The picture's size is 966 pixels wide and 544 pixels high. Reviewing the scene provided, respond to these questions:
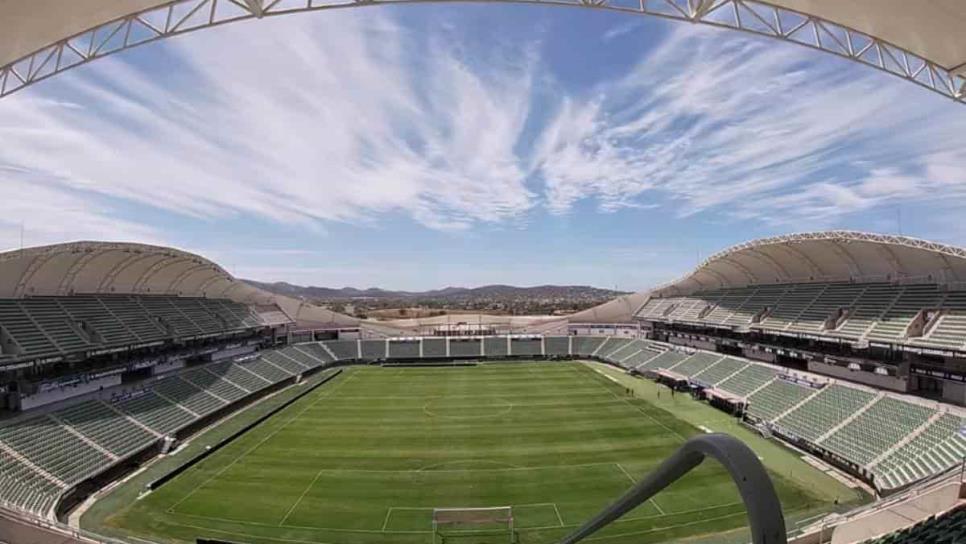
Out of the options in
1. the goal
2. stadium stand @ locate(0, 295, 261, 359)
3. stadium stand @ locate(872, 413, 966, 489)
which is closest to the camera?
the goal

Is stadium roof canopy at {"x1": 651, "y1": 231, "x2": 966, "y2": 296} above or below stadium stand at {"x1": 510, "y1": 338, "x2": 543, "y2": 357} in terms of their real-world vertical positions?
above

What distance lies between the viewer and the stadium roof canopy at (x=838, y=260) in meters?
26.1

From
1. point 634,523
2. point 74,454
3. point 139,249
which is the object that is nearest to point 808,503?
point 634,523

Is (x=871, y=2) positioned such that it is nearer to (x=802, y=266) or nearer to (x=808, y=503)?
(x=808, y=503)

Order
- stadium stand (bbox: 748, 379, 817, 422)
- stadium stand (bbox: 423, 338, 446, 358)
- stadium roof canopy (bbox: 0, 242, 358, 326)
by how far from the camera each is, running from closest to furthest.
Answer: stadium roof canopy (bbox: 0, 242, 358, 326) → stadium stand (bbox: 748, 379, 817, 422) → stadium stand (bbox: 423, 338, 446, 358)

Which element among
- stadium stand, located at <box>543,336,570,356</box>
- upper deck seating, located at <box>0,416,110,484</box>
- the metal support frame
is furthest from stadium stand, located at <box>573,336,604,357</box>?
the metal support frame

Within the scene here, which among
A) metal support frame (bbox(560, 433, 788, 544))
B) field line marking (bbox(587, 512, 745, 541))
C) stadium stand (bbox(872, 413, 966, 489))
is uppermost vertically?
metal support frame (bbox(560, 433, 788, 544))

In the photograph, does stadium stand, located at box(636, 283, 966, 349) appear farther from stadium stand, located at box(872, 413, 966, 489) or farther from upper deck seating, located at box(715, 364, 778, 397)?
stadium stand, located at box(872, 413, 966, 489)

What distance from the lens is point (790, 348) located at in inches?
1302

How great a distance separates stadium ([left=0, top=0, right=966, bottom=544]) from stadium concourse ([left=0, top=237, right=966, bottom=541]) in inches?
5.8

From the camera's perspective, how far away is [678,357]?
43.3m

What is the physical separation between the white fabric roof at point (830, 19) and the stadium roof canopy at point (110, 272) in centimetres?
1997

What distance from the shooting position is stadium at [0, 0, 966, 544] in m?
9.75

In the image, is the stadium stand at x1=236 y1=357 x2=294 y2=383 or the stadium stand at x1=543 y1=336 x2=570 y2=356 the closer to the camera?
the stadium stand at x1=236 y1=357 x2=294 y2=383
